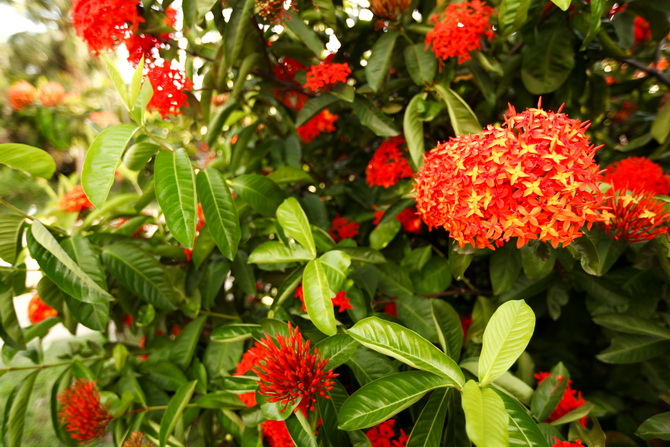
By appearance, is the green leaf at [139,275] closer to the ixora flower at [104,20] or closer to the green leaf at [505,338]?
the ixora flower at [104,20]

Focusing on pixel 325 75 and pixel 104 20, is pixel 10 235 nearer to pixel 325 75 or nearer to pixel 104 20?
pixel 104 20

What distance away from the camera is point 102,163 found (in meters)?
0.64

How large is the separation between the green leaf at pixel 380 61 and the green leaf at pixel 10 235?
2.68ft

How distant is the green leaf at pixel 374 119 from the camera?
89 cm

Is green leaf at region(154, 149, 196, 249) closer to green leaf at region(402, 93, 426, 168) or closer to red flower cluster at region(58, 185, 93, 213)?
green leaf at region(402, 93, 426, 168)

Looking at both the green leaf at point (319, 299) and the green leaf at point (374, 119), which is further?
the green leaf at point (374, 119)

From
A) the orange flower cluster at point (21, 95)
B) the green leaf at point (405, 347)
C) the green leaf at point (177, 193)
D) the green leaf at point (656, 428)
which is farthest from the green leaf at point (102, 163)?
the orange flower cluster at point (21, 95)

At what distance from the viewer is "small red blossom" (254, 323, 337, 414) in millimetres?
568

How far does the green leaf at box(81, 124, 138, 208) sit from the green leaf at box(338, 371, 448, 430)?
19.5 inches

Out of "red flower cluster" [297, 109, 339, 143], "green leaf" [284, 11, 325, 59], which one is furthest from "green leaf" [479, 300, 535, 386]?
"red flower cluster" [297, 109, 339, 143]

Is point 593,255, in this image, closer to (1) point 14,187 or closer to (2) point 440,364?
(2) point 440,364

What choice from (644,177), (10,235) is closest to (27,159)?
(10,235)

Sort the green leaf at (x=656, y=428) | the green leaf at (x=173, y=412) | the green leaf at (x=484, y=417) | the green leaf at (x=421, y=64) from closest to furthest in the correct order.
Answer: the green leaf at (x=484, y=417)
the green leaf at (x=656, y=428)
the green leaf at (x=173, y=412)
the green leaf at (x=421, y=64)

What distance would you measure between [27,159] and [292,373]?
647 mm
